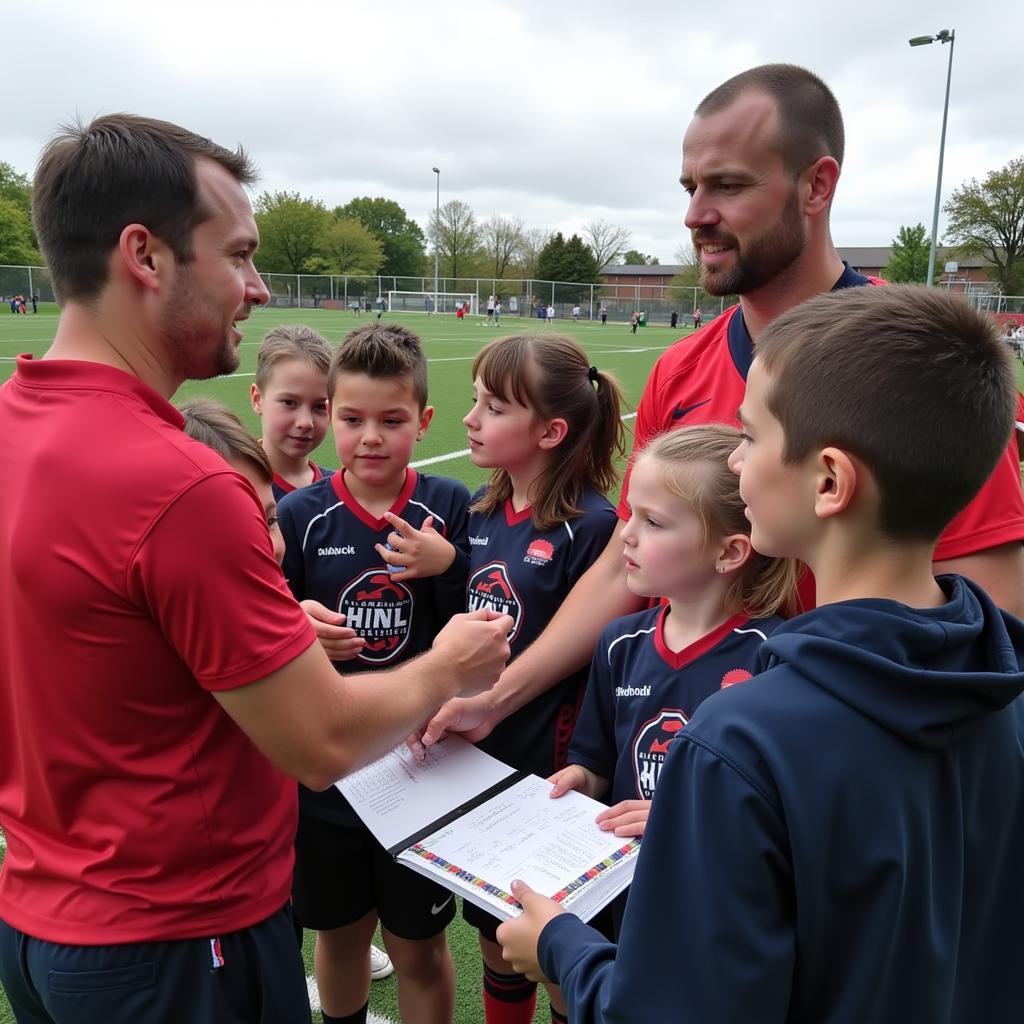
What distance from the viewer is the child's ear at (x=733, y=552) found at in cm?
204

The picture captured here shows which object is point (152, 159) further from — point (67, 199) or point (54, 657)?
point (54, 657)

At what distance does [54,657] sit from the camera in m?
1.40

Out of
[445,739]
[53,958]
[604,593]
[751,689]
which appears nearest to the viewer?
[751,689]

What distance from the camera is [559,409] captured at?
273 centimetres

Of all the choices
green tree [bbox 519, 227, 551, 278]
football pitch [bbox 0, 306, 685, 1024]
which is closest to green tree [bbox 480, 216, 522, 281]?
green tree [bbox 519, 227, 551, 278]

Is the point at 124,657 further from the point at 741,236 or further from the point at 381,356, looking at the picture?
the point at 741,236

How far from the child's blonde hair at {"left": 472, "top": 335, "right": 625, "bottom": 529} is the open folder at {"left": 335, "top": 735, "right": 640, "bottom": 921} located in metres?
0.85

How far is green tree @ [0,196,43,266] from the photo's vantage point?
55750 mm

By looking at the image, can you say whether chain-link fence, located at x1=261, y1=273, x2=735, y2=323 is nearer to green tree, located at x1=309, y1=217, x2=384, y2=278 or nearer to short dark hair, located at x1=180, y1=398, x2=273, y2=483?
green tree, located at x1=309, y1=217, x2=384, y2=278

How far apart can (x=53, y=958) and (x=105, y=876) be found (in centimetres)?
17

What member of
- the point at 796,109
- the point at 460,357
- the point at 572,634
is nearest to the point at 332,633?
the point at 572,634

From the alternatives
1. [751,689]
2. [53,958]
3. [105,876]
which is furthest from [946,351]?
[53,958]

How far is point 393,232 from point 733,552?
334ft

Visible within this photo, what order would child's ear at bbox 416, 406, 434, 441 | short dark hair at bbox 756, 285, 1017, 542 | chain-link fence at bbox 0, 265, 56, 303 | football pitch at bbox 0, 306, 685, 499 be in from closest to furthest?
1. short dark hair at bbox 756, 285, 1017, 542
2. child's ear at bbox 416, 406, 434, 441
3. football pitch at bbox 0, 306, 685, 499
4. chain-link fence at bbox 0, 265, 56, 303
